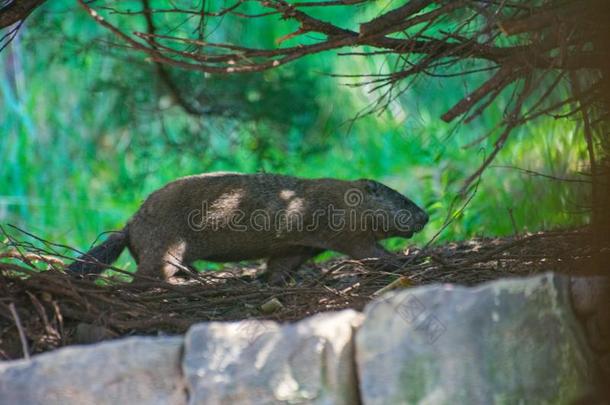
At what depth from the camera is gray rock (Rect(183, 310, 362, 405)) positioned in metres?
3.25

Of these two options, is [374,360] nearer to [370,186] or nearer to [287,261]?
[287,261]

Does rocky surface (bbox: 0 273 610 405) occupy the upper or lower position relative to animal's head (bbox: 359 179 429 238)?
lower

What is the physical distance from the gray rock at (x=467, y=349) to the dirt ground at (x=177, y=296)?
3.80 feet

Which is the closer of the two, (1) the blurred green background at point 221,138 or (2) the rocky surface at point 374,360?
(2) the rocky surface at point 374,360

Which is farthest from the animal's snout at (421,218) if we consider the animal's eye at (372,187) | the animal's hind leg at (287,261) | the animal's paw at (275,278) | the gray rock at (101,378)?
the gray rock at (101,378)

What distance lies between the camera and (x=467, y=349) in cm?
316

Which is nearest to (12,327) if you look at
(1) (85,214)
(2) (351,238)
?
(2) (351,238)

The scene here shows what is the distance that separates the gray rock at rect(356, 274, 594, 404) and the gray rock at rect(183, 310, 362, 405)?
9 cm

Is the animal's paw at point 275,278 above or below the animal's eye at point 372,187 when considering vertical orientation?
below

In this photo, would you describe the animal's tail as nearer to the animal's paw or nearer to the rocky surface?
the animal's paw

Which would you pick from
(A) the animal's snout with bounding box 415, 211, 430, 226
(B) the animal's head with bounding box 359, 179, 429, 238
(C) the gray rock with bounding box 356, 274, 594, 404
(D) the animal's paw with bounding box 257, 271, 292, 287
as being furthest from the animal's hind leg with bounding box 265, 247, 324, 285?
(C) the gray rock with bounding box 356, 274, 594, 404

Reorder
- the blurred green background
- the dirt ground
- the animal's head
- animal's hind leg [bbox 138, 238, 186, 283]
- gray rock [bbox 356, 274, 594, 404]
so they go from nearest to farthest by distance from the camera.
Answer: gray rock [bbox 356, 274, 594, 404]
the dirt ground
animal's hind leg [bbox 138, 238, 186, 283]
the animal's head
the blurred green background

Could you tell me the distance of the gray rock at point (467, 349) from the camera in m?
3.15

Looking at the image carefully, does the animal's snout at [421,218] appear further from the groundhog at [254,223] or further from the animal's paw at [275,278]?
the animal's paw at [275,278]
